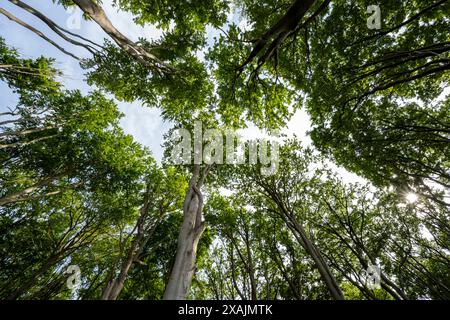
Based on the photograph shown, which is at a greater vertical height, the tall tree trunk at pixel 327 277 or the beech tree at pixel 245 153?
the beech tree at pixel 245 153

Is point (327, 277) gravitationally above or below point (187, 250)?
above

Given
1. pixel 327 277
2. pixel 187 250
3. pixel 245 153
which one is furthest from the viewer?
pixel 245 153

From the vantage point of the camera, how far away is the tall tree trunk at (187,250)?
4.59 m

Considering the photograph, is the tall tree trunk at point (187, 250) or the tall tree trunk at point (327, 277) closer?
the tall tree trunk at point (187, 250)

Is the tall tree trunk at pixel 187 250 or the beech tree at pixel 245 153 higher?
the beech tree at pixel 245 153

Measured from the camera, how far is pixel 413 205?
13281mm

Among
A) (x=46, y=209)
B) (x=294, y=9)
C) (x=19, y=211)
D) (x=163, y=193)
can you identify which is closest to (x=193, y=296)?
(x=163, y=193)

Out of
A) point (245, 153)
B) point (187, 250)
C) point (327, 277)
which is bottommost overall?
point (187, 250)

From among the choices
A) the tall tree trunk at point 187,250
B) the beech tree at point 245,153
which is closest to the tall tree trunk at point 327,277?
the beech tree at point 245,153

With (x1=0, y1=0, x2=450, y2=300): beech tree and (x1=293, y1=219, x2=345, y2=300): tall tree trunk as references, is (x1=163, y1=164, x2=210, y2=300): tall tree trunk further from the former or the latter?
(x1=293, y1=219, x2=345, y2=300): tall tree trunk

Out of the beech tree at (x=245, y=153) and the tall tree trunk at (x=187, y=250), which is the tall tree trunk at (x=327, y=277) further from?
the tall tree trunk at (x=187, y=250)

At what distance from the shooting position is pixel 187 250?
17.5 feet

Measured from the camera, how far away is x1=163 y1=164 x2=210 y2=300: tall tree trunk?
459cm
